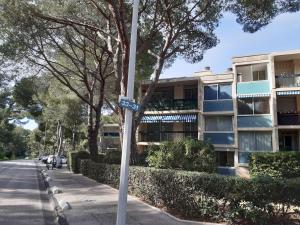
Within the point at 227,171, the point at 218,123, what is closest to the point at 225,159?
the point at 227,171

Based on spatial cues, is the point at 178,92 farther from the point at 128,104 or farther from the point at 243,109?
the point at 128,104

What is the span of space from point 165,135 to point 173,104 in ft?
9.65

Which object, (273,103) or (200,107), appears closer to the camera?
(273,103)

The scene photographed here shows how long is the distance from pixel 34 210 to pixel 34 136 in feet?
282

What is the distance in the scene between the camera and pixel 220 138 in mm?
31828

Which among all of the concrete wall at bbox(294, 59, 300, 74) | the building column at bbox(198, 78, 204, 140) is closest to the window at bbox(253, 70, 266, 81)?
the concrete wall at bbox(294, 59, 300, 74)

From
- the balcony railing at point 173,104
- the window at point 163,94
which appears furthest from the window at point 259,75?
the window at point 163,94

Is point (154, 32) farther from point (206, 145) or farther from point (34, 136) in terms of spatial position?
point (34, 136)

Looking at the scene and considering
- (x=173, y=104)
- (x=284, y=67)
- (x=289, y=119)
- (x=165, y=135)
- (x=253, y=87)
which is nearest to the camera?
(x=289, y=119)

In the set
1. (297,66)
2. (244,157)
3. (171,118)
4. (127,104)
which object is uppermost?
(297,66)

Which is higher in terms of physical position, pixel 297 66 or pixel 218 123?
pixel 297 66

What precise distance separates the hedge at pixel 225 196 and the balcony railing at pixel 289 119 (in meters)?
19.4

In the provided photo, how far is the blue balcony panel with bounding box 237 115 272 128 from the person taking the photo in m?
29.6

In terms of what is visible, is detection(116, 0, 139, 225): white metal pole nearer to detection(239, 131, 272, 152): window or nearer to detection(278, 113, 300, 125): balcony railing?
detection(239, 131, 272, 152): window
